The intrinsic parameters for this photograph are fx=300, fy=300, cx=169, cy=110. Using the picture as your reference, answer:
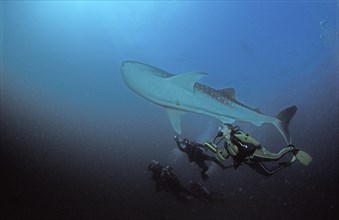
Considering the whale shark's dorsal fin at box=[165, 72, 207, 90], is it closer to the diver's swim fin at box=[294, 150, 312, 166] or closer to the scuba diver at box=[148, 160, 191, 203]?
the diver's swim fin at box=[294, 150, 312, 166]

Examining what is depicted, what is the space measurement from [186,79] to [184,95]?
0.67m

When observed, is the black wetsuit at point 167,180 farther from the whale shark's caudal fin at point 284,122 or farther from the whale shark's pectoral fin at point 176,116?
the whale shark's caudal fin at point 284,122

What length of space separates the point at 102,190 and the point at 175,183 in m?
20.1

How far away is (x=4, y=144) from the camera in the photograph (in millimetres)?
42000

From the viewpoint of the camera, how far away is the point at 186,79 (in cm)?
769

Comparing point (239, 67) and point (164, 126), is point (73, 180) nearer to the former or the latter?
point (239, 67)

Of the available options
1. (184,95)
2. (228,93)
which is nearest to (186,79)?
(184,95)

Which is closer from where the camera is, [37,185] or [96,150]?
[37,185]

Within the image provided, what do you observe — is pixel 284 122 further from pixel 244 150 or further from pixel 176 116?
pixel 176 116

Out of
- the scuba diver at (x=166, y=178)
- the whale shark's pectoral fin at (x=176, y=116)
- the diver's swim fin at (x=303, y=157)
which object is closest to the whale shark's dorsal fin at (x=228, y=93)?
the whale shark's pectoral fin at (x=176, y=116)

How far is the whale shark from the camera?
775cm

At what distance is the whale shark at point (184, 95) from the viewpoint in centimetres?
775

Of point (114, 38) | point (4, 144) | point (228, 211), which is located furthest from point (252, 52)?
point (4, 144)

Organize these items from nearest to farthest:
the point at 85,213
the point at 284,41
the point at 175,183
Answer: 1. the point at 175,183
2. the point at 85,213
3. the point at 284,41
